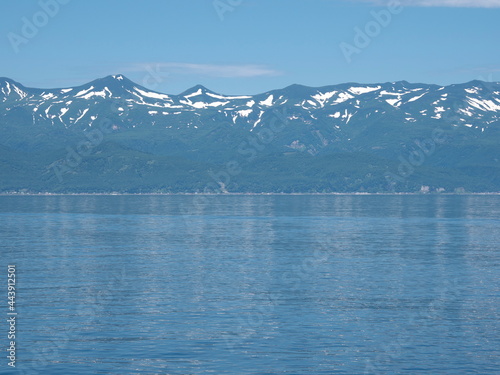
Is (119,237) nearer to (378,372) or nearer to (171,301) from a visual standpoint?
(171,301)

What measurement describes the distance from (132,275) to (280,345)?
35.8 metres

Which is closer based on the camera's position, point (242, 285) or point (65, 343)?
point (65, 343)

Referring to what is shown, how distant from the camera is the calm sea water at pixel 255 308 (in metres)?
47.1

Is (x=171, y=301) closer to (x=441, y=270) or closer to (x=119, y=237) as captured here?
(x=441, y=270)

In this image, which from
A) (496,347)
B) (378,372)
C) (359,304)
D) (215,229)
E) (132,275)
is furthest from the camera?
(215,229)

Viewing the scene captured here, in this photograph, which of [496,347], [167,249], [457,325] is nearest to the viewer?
[496,347]

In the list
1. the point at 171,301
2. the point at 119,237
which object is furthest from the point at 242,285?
the point at 119,237

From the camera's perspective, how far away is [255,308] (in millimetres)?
63156

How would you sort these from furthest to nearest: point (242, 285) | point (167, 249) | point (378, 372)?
point (167, 249)
point (242, 285)
point (378, 372)

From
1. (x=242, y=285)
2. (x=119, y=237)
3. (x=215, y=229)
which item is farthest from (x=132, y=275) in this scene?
(x=215, y=229)

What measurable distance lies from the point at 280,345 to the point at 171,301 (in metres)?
18.1

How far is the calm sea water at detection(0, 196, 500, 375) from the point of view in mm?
47062

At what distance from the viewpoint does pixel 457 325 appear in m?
56.5

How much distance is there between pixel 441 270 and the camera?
8750cm
